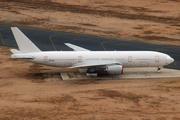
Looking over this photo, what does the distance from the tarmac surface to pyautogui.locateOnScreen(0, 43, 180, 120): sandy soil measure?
17.8m

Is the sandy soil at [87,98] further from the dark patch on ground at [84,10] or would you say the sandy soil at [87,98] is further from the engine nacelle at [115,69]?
the dark patch on ground at [84,10]

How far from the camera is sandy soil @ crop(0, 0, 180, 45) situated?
267 ft

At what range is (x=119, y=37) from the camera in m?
77.3

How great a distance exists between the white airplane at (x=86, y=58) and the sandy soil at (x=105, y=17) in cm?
2522

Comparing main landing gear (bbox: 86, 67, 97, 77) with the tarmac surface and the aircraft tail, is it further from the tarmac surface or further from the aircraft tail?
the tarmac surface

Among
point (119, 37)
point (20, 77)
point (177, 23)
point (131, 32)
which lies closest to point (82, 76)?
point (20, 77)

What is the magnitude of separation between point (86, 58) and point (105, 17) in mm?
46949

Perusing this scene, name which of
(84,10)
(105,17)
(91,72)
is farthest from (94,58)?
(84,10)

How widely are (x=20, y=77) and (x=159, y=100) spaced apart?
25588 millimetres

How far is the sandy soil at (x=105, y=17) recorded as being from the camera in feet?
267

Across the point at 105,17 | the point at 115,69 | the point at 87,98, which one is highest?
the point at 105,17

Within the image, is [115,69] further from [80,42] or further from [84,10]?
[84,10]

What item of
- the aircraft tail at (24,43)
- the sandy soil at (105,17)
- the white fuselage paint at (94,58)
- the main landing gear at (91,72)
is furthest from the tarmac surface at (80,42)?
the aircraft tail at (24,43)

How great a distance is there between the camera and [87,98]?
41500 mm
